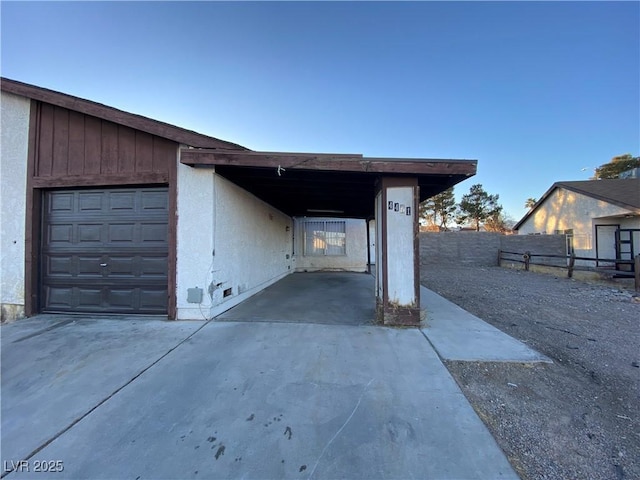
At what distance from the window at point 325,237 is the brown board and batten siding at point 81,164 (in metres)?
8.58

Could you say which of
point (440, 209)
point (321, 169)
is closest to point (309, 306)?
point (321, 169)

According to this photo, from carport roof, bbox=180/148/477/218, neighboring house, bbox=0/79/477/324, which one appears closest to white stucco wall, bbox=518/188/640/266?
carport roof, bbox=180/148/477/218

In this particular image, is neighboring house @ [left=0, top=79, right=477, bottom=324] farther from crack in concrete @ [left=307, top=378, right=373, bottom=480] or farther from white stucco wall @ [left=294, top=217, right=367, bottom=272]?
white stucco wall @ [left=294, top=217, right=367, bottom=272]

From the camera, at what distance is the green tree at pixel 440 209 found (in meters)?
29.0

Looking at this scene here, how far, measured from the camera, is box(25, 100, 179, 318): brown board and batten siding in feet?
14.8

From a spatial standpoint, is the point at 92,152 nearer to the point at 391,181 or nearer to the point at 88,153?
the point at 88,153

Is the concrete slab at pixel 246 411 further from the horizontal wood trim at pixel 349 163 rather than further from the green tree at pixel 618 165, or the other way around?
the green tree at pixel 618 165

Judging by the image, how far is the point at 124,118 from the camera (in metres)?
4.32

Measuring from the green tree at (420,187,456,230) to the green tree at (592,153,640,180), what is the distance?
14183 millimetres

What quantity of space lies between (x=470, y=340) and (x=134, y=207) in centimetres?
606

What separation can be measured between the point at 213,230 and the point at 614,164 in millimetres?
38760

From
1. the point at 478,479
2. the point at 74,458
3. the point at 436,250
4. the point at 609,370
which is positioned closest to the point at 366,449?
the point at 478,479

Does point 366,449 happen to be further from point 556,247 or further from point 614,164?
point 614,164

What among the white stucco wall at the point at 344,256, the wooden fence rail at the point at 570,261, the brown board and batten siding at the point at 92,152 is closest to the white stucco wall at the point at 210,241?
the brown board and batten siding at the point at 92,152
